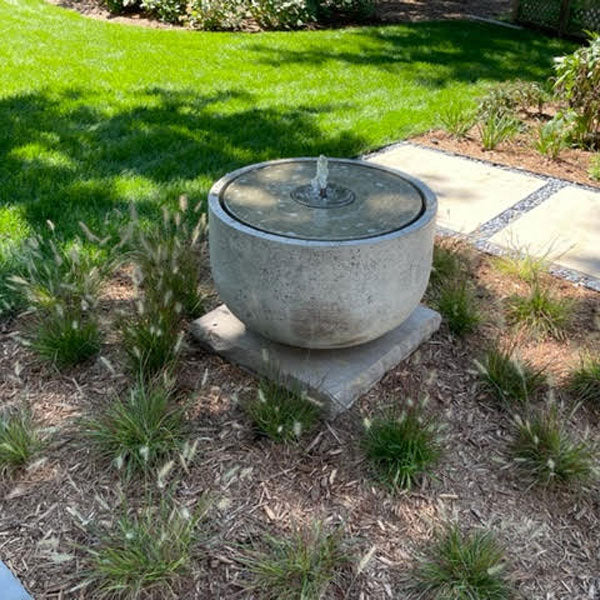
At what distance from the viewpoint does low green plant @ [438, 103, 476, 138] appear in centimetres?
634

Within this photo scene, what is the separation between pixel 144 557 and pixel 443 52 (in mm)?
8807

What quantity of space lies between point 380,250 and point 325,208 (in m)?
0.44

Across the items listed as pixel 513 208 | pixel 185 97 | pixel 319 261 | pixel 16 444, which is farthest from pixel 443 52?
pixel 16 444

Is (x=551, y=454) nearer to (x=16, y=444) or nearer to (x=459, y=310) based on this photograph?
(x=459, y=310)

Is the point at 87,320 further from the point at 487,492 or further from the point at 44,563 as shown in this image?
the point at 487,492

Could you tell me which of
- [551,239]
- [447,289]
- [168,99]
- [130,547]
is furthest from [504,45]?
[130,547]

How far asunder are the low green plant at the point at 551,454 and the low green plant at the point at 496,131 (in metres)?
3.88

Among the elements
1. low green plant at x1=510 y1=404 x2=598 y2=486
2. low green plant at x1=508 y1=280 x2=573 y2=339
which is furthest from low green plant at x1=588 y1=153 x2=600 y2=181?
low green plant at x1=510 y1=404 x2=598 y2=486

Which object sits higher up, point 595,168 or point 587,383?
point 595,168

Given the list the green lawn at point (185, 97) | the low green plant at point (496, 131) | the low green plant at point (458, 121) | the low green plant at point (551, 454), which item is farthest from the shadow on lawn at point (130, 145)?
the low green plant at point (551, 454)

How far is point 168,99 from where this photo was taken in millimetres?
6645

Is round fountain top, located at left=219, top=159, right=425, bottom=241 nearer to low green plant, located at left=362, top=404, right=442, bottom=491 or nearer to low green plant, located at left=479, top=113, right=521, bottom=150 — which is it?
low green plant, located at left=362, top=404, right=442, bottom=491

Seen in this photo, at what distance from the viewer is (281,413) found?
277 centimetres

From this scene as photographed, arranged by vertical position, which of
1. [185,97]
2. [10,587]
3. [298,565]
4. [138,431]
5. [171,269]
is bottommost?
[10,587]
